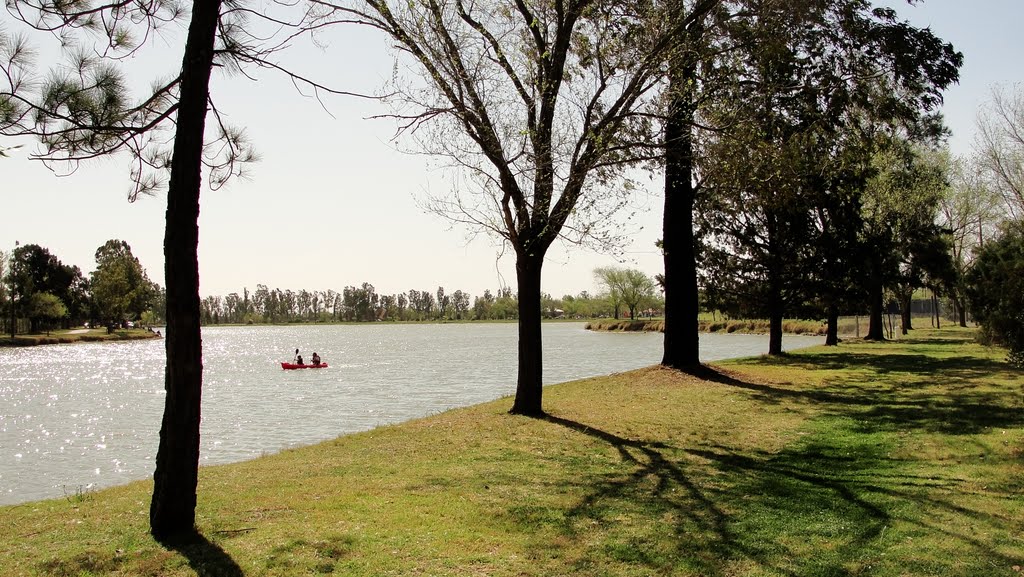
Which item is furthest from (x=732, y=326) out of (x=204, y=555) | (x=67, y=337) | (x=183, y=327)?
(x=67, y=337)

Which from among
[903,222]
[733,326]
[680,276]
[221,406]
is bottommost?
[221,406]

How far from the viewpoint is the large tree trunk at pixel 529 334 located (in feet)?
43.2

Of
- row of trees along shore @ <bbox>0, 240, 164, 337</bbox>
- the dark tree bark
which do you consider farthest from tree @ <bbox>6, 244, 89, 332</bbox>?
the dark tree bark

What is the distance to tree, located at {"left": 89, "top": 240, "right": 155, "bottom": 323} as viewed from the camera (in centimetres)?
7712

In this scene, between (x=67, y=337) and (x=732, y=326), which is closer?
(x=732, y=326)

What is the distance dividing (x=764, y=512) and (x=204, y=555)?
4825mm

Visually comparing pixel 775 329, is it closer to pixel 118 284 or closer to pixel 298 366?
pixel 298 366

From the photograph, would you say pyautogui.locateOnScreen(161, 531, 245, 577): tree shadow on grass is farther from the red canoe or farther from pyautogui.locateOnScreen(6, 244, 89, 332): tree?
pyautogui.locateOnScreen(6, 244, 89, 332): tree

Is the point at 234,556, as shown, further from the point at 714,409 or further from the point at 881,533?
the point at 714,409

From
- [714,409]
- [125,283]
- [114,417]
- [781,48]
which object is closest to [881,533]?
[714,409]

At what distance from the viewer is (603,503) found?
7.07 metres

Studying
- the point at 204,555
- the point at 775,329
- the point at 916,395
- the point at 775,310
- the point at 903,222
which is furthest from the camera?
the point at 903,222

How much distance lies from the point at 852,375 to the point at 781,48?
10.5 meters

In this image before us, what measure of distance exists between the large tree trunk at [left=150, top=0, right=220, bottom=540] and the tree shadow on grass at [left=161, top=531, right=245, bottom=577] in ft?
0.62
